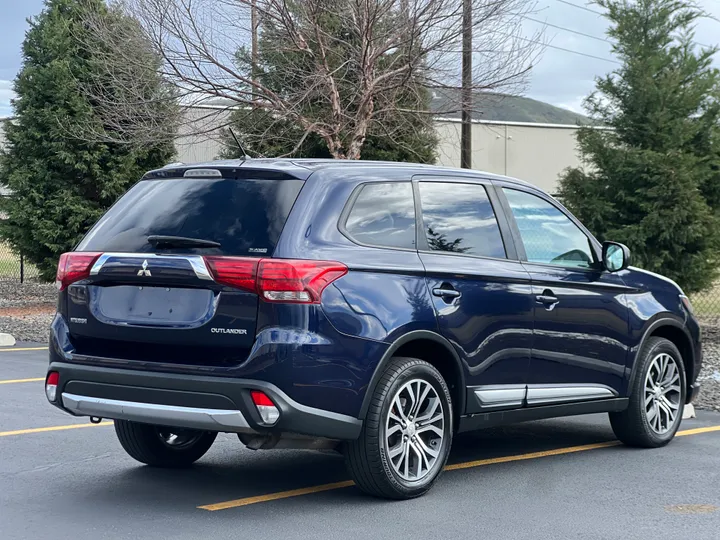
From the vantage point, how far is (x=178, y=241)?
19.1ft

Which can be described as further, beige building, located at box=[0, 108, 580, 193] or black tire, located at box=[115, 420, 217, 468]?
beige building, located at box=[0, 108, 580, 193]

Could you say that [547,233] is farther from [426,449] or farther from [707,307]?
[707,307]

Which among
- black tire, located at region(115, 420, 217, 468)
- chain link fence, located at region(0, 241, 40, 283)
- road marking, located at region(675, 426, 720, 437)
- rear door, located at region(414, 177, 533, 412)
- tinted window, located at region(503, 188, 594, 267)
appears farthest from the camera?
chain link fence, located at region(0, 241, 40, 283)

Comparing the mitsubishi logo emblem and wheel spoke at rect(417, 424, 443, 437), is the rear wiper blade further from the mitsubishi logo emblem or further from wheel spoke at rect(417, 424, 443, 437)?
wheel spoke at rect(417, 424, 443, 437)

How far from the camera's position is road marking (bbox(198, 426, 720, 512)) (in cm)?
609

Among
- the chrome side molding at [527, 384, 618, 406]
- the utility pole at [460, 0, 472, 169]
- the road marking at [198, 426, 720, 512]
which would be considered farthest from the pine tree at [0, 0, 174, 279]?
the chrome side molding at [527, 384, 618, 406]

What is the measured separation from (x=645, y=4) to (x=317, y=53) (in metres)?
5.34

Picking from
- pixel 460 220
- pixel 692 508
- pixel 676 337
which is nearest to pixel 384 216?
pixel 460 220

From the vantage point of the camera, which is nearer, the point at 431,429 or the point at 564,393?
the point at 431,429

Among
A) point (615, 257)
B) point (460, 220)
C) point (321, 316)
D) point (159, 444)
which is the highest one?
point (460, 220)

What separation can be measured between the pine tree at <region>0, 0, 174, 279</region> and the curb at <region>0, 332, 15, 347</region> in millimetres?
6248

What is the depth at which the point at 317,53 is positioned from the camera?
58.1 feet

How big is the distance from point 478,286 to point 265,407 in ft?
5.49

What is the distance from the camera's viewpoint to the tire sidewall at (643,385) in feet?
25.6
